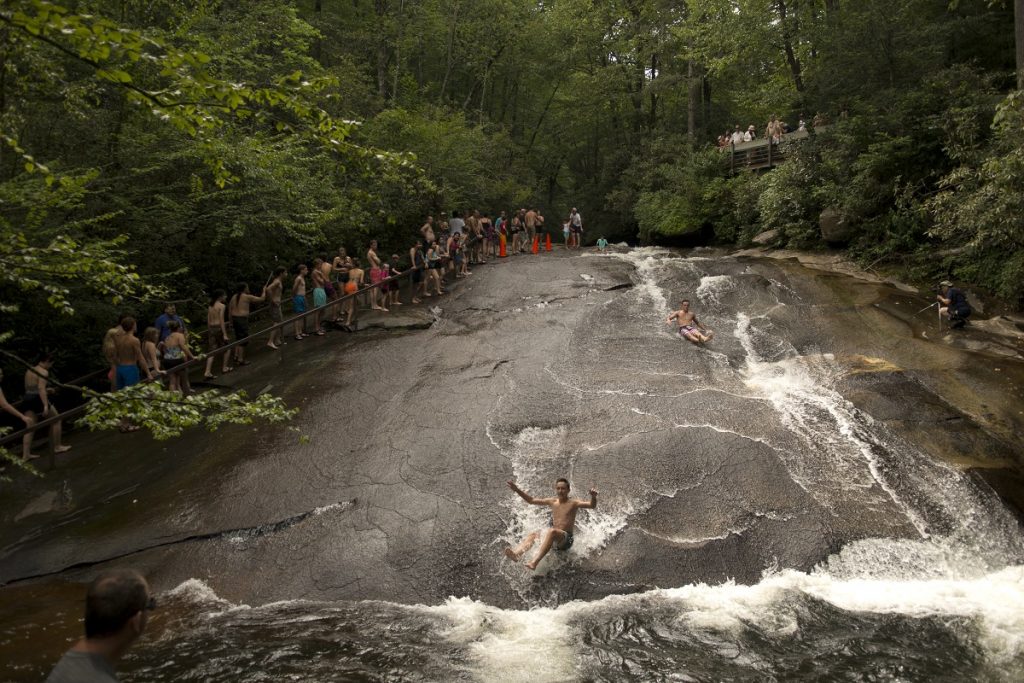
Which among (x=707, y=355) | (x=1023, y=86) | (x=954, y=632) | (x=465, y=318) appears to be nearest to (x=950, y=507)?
(x=954, y=632)

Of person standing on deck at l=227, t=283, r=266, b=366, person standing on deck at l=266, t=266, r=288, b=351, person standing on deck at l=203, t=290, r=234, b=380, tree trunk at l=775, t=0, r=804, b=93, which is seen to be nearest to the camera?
person standing on deck at l=203, t=290, r=234, b=380

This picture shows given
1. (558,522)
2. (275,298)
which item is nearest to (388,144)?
(275,298)

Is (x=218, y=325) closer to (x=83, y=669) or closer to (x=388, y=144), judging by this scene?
(x=83, y=669)

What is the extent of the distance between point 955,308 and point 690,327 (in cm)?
517

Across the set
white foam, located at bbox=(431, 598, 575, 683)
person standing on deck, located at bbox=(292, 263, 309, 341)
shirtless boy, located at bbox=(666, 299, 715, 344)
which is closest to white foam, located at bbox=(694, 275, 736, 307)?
shirtless boy, located at bbox=(666, 299, 715, 344)

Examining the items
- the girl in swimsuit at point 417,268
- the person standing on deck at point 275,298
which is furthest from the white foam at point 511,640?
the girl in swimsuit at point 417,268

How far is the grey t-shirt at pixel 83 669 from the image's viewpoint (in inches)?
108

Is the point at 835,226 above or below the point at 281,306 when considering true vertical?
above

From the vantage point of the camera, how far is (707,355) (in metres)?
13.9

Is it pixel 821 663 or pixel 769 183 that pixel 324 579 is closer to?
pixel 821 663

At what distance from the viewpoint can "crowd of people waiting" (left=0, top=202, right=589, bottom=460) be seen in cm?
1143

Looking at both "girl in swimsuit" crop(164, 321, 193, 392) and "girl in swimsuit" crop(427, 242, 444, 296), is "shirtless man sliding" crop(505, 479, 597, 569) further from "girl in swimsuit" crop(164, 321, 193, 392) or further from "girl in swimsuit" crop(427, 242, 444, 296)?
"girl in swimsuit" crop(427, 242, 444, 296)

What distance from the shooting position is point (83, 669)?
110 inches

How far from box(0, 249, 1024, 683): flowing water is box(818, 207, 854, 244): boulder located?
9.03m
